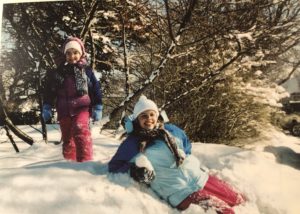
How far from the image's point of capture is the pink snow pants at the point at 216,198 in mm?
1627

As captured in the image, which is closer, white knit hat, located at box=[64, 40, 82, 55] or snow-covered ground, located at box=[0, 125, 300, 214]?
snow-covered ground, located at box=[0, 125, 300, 214]

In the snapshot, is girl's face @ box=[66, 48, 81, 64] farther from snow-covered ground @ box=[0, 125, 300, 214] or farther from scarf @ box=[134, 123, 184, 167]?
scarf @ box=[134, 123, 184, 167]

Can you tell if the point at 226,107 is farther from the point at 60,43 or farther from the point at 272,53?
the point at 60,43

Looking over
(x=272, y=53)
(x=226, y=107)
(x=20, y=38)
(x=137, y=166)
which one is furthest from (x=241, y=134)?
(x=20, y=38)

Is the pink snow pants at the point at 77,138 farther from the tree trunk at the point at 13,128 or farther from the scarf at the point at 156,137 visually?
the tree trunk at the point at 13,128

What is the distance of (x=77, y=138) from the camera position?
1.82 m

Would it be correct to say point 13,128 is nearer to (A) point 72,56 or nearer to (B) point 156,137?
(A) point 72,56

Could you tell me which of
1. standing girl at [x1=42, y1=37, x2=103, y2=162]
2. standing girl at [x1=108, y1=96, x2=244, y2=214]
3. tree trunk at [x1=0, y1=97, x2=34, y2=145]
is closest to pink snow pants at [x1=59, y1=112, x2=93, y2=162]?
standing girl at [x1=42, y1=37, x2=103, y2=162]

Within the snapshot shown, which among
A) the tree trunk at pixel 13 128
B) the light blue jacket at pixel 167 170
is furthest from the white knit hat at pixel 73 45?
the tree trunk at pixel 13 128

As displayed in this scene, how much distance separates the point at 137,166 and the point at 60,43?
2.83ft

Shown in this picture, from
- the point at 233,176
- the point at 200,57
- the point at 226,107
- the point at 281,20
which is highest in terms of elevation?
the point at 281,20

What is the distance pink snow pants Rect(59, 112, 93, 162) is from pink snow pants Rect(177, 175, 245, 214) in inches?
→ 16.5

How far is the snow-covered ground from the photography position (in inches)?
61.1

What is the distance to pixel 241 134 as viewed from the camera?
2.15m
